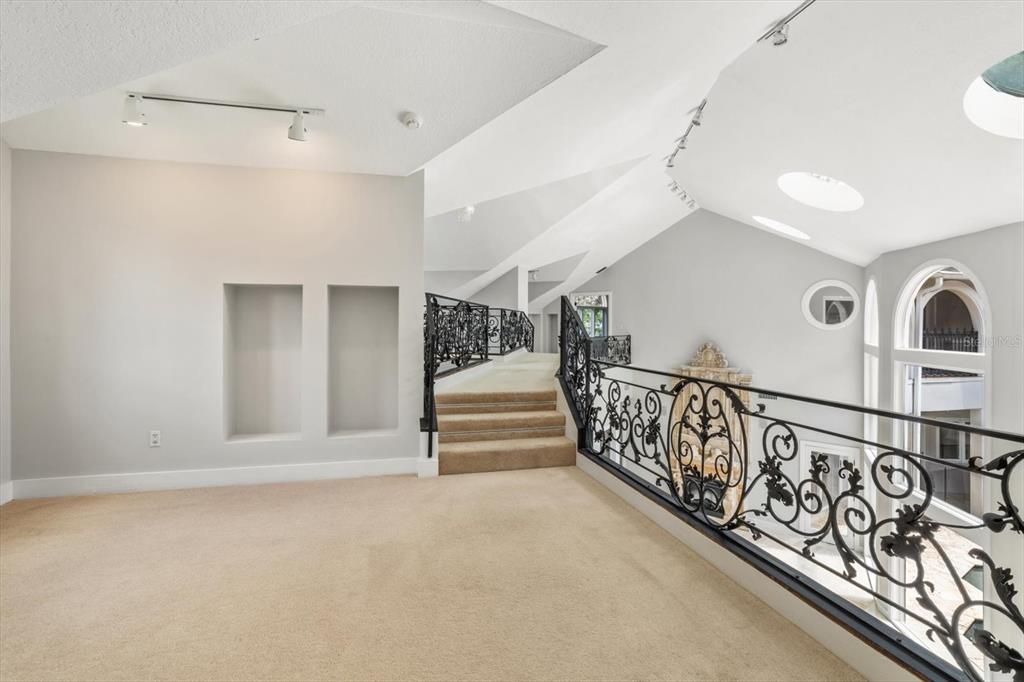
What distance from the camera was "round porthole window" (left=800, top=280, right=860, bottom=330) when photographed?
27.9ft

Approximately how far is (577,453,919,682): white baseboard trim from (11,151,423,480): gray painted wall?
2353 mm

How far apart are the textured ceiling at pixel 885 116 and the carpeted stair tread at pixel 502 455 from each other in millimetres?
3835

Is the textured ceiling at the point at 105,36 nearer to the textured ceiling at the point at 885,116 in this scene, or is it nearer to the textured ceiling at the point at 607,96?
the textured ceiling at the point at 607,96

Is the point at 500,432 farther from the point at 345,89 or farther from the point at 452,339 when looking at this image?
the point at 345,89

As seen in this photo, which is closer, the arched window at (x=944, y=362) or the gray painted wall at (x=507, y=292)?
the arched window at (x=944, y=362)

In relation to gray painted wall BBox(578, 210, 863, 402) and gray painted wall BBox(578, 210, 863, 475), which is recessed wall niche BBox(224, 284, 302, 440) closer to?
gray painted wall BBox(578, 210, 863, 475)

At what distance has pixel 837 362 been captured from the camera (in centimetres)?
859

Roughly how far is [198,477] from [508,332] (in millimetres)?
5814

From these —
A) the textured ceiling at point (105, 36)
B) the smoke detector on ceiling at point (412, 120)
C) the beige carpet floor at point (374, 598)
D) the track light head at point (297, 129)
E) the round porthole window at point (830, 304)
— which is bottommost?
the beige carpet floor at point (374, 598)

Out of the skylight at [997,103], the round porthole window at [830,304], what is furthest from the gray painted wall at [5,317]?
the round porthole window at [830,304]

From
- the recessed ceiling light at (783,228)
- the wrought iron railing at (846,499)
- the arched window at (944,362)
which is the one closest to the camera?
the wrought iron railing at (846,499)

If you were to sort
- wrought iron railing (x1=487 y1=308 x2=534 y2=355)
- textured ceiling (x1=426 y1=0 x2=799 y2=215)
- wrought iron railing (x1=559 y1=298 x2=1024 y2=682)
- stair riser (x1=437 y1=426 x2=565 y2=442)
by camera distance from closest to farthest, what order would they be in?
wrought iron railing (x1=559 y1=298 x2=1024 y2=682), textured ceiling (x1=426 y1=0 x2=799 y2=215), stair riser (x1=437 y1=426 x2=565 y2=442), wrought iron railing (x1=487 y1=308 x2=534 y2=355)

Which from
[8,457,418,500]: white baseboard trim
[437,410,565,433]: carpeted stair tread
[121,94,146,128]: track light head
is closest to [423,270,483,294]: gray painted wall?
[437,410,565,433]: carpeted stair tread

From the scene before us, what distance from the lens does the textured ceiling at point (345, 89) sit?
95.0 inches
